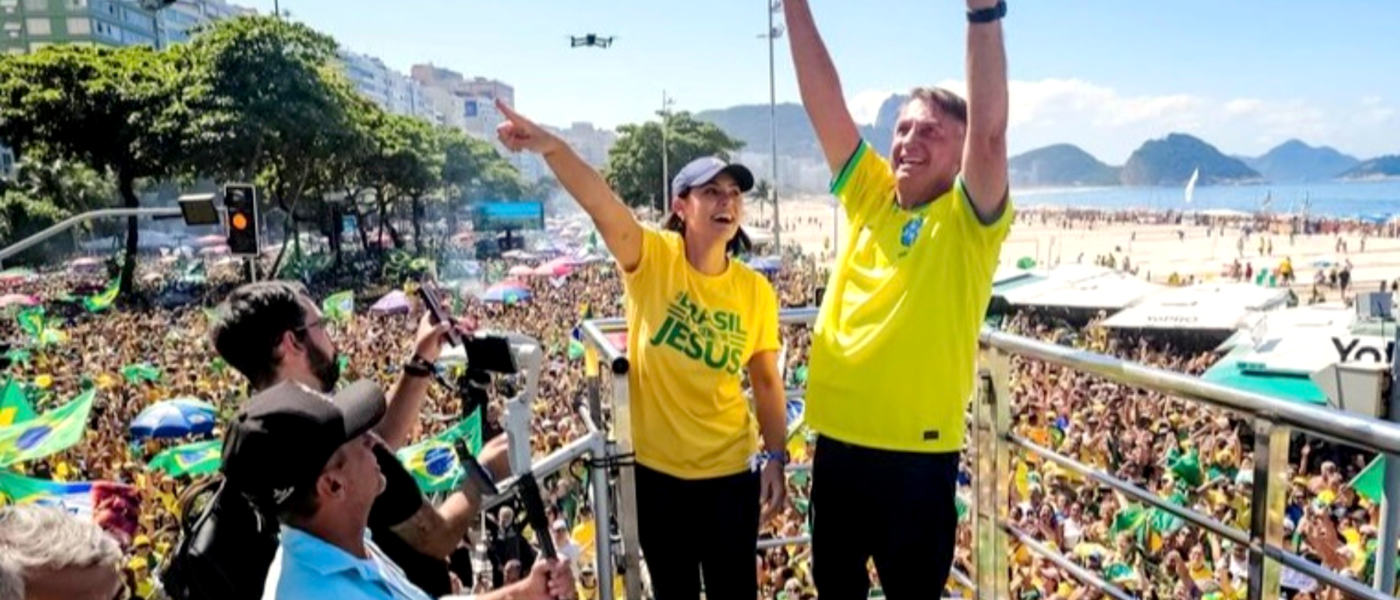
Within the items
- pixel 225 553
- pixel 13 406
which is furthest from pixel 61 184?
pixel 225 553

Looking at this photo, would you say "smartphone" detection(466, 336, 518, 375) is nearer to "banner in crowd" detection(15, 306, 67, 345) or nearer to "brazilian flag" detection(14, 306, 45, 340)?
"banner in crowd" detection(15, 306, 67, 345)

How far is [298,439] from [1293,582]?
3.68 meters

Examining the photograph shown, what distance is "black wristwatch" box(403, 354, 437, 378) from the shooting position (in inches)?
110

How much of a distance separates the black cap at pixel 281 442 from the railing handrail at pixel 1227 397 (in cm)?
162

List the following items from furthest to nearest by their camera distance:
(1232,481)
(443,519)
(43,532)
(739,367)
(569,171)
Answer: (1232,481), (739,367), (569,171), (443,519), (43,532)

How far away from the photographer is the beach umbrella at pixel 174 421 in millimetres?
9969

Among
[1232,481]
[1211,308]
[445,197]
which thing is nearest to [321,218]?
[445,197]

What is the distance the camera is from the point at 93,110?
29125 millimetres

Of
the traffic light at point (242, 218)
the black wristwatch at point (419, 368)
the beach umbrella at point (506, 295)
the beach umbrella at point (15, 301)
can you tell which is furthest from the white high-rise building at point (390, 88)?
the black wristwatch at point (419, 368)

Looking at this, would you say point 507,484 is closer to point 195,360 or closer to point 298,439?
point 298,439

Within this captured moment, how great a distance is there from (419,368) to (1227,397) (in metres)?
2.08

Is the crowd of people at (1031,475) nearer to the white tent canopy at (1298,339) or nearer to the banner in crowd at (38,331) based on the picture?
the banner in crowd at (38,331)

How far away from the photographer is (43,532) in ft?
6.55

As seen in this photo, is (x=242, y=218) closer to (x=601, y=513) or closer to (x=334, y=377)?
(x=334, y=377)
